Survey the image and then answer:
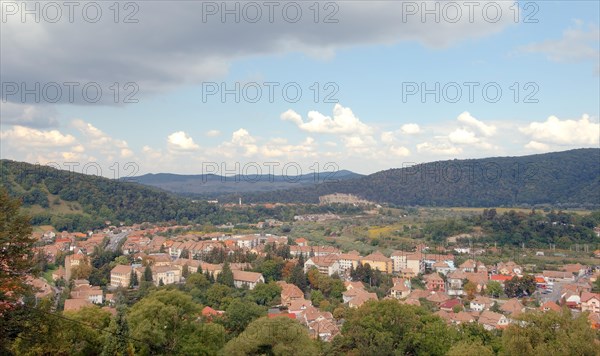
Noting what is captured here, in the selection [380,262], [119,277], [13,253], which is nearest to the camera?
[13,253]

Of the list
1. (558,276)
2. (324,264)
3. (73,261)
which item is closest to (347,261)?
(324,264)

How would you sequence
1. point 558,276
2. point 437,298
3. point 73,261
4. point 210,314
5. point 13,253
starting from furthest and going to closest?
point 73,261 → point 558,276 → point 437,298 → point 210,314 → point 13,253

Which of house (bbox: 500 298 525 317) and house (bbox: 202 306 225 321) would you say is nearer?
house (bbox: 202 306 225 321)

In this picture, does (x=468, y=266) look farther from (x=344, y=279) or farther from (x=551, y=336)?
(x=551, y=336)

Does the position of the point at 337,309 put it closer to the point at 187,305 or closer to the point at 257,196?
the point at 187,305

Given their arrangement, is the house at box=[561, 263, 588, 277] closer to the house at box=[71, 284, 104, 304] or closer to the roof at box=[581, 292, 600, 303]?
the roof at box=[581, 292, 600, 303]

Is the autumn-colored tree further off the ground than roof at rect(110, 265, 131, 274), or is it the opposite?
the autumn-colored tree

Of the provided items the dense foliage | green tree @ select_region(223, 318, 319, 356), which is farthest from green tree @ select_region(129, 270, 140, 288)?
→ the dense foliage

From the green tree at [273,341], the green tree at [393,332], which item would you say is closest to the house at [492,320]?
the green tree at [393,332]
